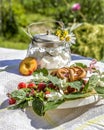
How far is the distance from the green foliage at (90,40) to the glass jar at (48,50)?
159cm

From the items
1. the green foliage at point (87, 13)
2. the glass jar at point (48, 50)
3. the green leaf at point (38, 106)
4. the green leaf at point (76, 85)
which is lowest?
the green leaf at point (38, 106)

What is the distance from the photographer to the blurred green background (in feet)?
11.2

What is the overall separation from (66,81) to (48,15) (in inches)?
176

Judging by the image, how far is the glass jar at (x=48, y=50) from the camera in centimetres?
174

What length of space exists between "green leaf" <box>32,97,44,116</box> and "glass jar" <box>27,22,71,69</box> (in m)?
0.41

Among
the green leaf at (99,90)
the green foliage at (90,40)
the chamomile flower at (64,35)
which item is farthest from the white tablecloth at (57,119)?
the green foliage at (90,40)

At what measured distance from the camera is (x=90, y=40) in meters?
3.41

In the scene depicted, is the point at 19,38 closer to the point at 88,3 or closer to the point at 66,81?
the point at 88,3

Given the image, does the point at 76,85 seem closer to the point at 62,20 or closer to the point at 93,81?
the point at 93,81

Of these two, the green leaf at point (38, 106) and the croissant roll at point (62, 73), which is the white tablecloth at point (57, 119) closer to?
the green leaf at point (38, 106)

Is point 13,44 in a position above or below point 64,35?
below

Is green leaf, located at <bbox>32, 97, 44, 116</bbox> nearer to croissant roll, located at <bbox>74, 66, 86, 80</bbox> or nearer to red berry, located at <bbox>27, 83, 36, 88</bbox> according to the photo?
red berry, located at <bbox>27, 83, 36, 88</bbox>

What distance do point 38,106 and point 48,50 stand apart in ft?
1.43

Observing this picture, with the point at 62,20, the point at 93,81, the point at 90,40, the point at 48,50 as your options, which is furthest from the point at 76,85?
the point at 62,20
